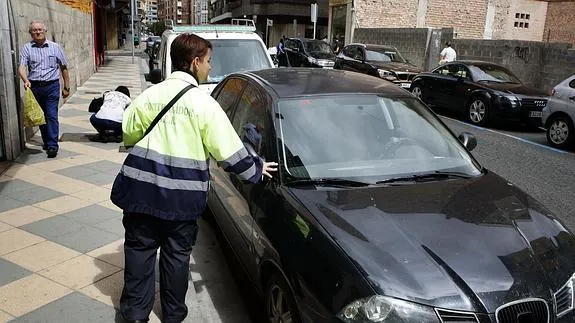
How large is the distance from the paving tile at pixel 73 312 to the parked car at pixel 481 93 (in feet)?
33.4

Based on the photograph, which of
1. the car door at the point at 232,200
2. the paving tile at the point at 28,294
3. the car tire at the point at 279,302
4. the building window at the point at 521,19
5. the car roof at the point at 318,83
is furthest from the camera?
the building window at the point at 521,19

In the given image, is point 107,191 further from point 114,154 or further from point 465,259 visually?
point 465,259

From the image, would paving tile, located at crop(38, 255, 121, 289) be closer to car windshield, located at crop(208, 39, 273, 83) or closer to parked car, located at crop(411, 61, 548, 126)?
car windshield, located at crop(208, 39, 273, 83)

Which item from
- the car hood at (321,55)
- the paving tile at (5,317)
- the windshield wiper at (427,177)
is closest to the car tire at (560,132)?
the windshield wiper at (427,177)

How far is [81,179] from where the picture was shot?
6.28m

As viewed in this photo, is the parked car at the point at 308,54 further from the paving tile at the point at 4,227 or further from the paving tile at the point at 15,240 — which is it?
the paving tile at the point at 15,240

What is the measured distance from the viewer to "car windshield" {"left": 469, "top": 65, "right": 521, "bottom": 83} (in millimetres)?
12578

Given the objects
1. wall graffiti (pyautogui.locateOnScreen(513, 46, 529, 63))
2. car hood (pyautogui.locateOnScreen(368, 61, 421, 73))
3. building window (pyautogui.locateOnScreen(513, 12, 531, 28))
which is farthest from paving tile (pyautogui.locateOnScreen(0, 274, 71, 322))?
building window (pyautogui.locateOnScreen(513, 12, 531, 28))

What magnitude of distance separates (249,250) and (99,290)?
3.96ft

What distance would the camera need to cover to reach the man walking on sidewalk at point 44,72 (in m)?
6.75

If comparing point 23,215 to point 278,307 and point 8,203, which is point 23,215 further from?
point 278,307

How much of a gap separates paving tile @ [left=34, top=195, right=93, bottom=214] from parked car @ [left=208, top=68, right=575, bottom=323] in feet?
6.22

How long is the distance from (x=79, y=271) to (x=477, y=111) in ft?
34.1

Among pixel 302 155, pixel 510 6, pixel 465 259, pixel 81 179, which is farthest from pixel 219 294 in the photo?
pixel 510 6
